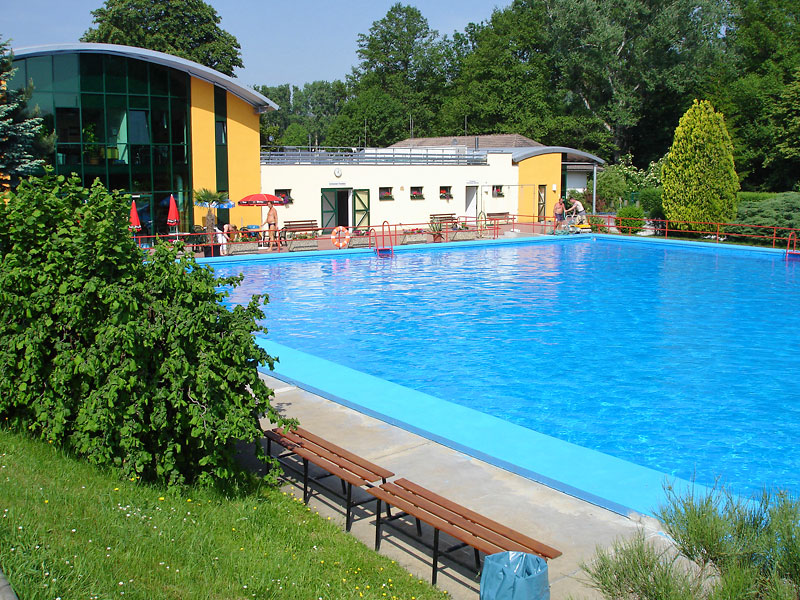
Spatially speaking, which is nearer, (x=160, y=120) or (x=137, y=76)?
(x=137, y=76)

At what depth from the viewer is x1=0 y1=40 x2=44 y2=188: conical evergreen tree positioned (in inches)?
800

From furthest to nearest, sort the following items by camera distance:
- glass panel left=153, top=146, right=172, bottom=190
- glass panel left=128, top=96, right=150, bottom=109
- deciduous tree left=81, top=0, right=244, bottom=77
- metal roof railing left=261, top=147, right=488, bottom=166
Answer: deciduous tree left=81, top=0, right=244, bottom=77 → metal roof railing left=261, top=147, right=488, bottom=166 → glass panel left=153, top=146, right=172, bottom=190 → glass panel left=128, top=96, right=150, bottom=109

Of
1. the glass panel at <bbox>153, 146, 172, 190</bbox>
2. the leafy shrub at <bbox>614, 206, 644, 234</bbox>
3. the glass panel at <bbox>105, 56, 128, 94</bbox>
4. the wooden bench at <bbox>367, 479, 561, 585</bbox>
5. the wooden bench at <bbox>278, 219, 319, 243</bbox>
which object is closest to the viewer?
the wooden bench at <bbox>367, 479, 561, 585</bbox>

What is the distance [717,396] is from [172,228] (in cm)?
2257

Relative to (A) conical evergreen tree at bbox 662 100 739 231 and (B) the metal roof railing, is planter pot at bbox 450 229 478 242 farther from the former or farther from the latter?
(A) conical evergreen tree at bbox 662 100 739 231

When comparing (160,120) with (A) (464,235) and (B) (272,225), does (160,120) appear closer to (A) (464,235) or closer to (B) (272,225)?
(B) (272,225)

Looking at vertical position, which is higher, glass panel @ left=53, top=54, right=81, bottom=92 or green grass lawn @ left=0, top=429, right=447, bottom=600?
glass panel @ left=53, top=54, right=81, bottom=92

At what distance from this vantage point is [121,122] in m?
28.4

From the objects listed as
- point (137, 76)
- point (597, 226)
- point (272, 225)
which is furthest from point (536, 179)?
point (137, 76)

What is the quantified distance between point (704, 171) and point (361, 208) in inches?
594

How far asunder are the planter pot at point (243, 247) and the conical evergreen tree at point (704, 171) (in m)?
18.2

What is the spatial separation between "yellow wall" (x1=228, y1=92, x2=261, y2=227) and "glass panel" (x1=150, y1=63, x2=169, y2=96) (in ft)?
8.48

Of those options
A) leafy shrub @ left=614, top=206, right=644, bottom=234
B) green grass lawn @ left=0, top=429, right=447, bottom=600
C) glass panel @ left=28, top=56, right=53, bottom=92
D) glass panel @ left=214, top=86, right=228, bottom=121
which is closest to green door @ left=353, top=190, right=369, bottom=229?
glass panel @ left=214, top=86, right=228, bottom=121

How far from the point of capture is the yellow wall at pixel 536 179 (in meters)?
41.4
